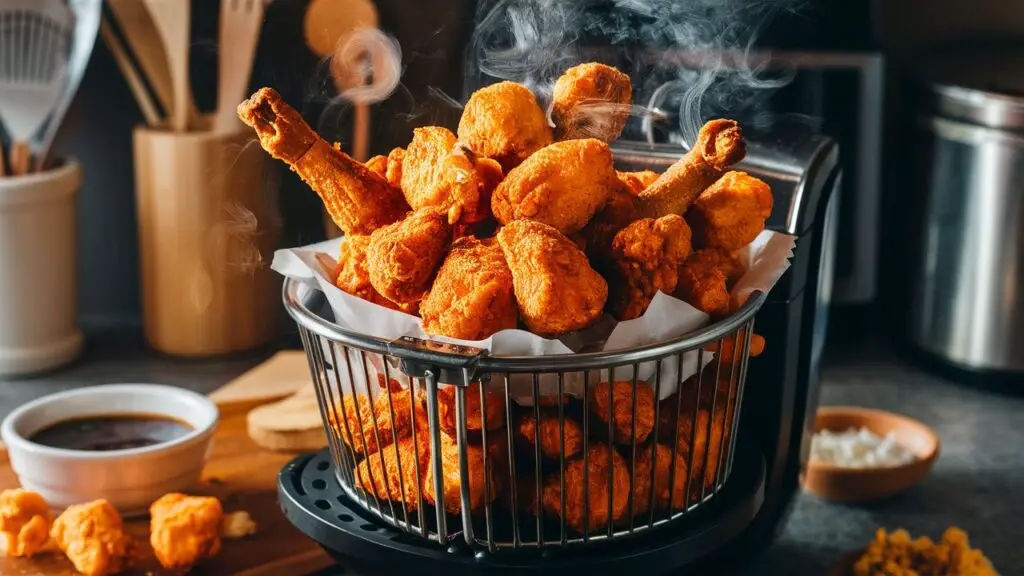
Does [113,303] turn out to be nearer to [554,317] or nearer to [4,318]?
[4,318]

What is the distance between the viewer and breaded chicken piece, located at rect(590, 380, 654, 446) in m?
0.73

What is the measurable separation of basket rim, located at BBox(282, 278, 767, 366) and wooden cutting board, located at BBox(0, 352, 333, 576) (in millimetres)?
293

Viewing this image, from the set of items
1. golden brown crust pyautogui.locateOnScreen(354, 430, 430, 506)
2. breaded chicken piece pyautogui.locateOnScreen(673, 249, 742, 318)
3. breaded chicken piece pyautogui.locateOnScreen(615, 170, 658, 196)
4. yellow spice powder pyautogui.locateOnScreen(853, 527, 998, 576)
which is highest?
breaded chicken piece pyautogui.locateOnScreen(615, 170, 658, 196)

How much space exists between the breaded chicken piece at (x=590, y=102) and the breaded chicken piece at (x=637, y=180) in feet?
0.11

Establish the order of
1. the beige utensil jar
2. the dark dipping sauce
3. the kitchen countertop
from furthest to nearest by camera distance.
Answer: the beige utensil jar < the kitchen countertop < the dark dipping sauce

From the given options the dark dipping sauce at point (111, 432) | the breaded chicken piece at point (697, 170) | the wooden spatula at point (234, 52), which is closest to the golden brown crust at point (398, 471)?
the breaded chicken piece at point (697, 170)

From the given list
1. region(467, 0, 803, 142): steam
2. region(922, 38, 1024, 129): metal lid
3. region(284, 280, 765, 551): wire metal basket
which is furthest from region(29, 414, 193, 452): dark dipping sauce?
region(922, 38, 1024, 129): metal lid

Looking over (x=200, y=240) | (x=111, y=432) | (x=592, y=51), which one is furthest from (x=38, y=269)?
(x=592, y=51)

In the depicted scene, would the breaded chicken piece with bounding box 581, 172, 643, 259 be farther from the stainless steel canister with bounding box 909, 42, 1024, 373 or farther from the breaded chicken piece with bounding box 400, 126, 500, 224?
the stainless steel canister with bounding box 909, 42, 1024, 373

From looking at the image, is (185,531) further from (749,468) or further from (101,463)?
(749,468)

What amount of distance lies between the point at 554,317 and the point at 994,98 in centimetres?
110

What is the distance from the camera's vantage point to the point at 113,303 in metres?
2.02

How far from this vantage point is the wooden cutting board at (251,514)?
3.07 feet

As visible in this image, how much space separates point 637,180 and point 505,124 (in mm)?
123
